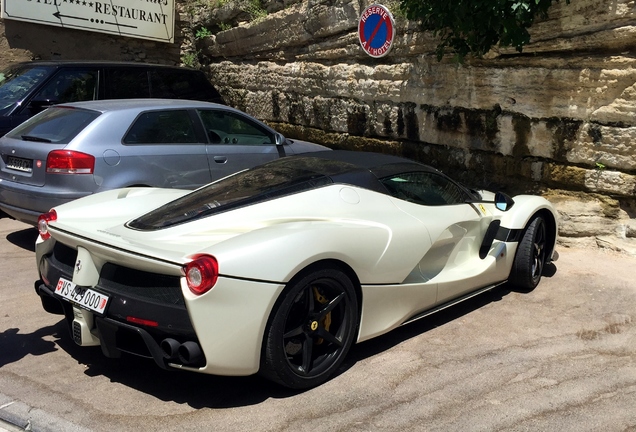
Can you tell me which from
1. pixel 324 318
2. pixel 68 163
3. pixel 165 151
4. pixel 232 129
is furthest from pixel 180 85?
pixel 324 318

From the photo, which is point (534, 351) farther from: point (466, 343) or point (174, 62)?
point (174, 62)

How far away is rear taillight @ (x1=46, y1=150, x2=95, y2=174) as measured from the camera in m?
6.03

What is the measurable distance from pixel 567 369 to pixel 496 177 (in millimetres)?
3595

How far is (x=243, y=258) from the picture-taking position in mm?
3455

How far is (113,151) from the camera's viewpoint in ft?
20.6

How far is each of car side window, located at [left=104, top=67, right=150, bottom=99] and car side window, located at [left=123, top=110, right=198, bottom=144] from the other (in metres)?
1.85

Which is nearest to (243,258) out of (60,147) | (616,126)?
(60,147)

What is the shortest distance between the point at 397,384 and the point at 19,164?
4.28 meters

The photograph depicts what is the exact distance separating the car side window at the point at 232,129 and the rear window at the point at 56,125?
124cm

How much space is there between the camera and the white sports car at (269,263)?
3.43 metres

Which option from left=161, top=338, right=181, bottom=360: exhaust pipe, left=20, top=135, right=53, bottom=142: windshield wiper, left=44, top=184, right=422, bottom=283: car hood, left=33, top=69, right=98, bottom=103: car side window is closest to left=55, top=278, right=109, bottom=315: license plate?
left=44, top=184, right=422, bottom=283: car hood

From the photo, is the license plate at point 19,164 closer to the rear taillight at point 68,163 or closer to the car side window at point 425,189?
the rear taillight at point 68,163

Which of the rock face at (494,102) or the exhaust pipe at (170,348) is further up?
the rock face at (494,102)

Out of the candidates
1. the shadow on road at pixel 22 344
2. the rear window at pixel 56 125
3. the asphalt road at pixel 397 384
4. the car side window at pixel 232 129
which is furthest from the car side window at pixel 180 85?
the shadow on road at pixel 22 344
